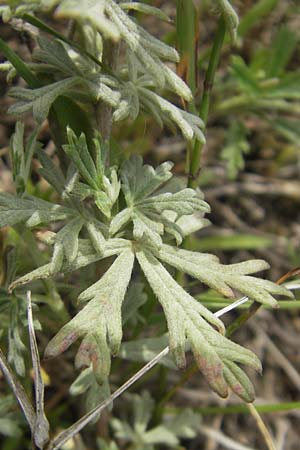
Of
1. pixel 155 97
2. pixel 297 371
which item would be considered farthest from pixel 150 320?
pixel 297 371

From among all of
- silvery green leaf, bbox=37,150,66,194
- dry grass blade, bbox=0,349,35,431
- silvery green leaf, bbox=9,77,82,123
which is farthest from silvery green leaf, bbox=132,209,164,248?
dry grass blade, bbox=0,349,35,431

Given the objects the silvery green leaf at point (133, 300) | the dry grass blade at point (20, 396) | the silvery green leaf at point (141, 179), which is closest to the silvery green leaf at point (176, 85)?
the silvery green leaf at point (141, 179)

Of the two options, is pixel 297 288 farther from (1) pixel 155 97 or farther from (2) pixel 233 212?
(2) pixel 233 212

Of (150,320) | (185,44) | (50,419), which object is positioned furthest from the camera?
(50,419)

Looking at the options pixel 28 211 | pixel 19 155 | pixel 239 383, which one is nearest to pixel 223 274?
pixel 239 383

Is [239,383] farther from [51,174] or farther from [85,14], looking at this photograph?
[85,14]

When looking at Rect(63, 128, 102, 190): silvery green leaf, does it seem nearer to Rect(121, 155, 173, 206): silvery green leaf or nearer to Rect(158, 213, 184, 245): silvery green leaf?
Rect(121, 155, 173, 206): silvery green leaf
